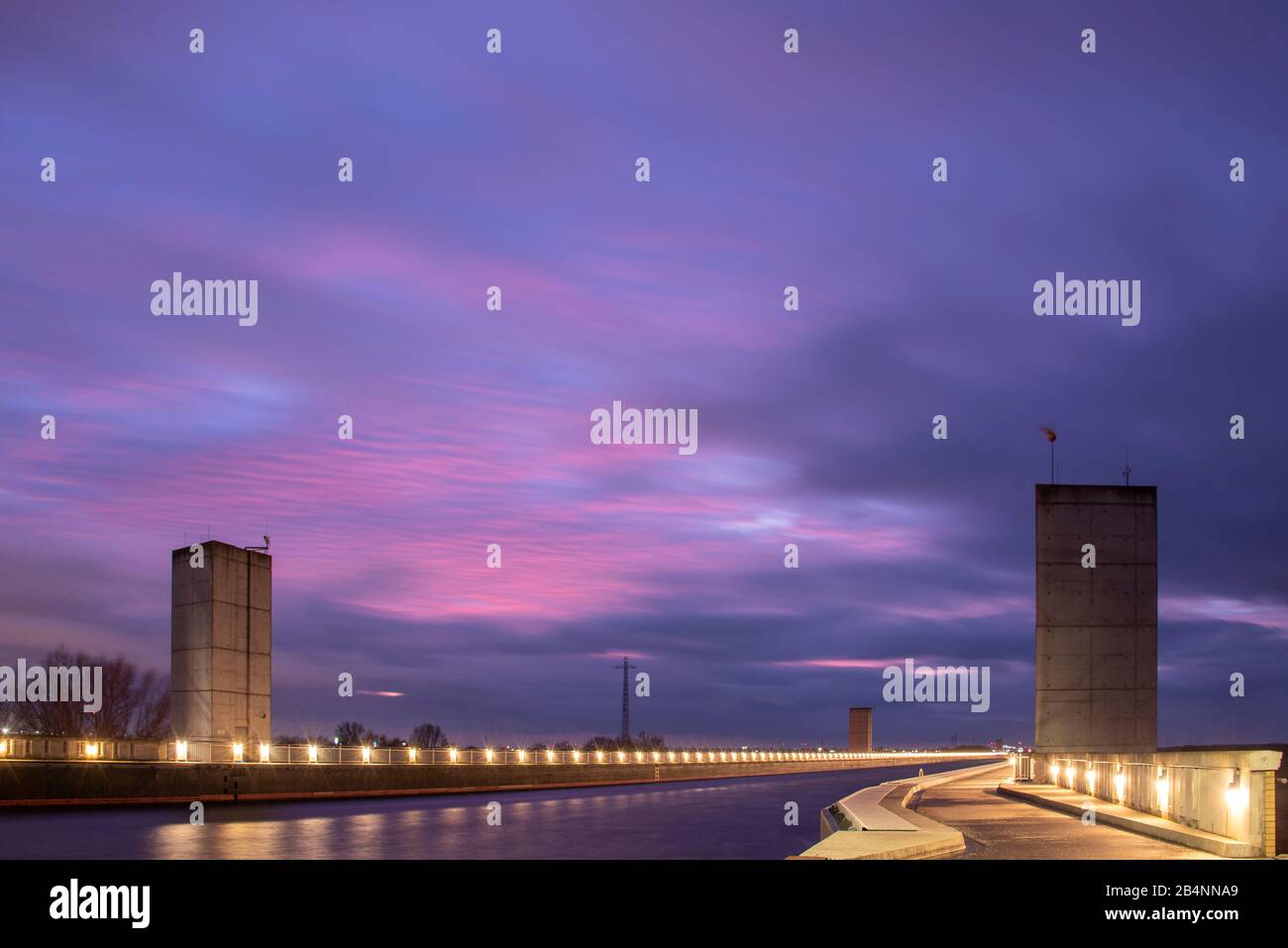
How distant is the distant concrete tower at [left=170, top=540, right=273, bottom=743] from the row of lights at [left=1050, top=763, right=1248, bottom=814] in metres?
43.3

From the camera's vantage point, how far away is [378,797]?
7638 centimetres

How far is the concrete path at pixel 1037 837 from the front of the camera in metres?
21.8

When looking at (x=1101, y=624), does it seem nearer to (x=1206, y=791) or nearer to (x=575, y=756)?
(x=1206, y=791)

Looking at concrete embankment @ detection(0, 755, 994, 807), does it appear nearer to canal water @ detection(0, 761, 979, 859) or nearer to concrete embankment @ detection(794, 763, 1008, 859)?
canal water @ detection(0, 761, 979, 859)

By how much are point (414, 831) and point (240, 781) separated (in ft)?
71.6

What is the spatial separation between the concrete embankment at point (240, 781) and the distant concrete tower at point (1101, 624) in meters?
39.3

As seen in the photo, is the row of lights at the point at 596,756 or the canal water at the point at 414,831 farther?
the row of lights at the point at 596,756

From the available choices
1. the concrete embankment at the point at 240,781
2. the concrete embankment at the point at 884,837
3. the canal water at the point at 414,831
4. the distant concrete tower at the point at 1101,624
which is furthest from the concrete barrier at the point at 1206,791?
the concrete embankment at the point at 240,781

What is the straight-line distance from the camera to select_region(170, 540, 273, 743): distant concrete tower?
2598 inches

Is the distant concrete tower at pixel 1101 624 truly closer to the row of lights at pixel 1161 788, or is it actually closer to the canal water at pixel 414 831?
the row of lights at pixel 1161 788

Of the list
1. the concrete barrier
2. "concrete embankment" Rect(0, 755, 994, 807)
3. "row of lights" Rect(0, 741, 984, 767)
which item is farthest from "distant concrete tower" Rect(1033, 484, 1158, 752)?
"concrete embankment" Rect(0, 755, 994, 807)

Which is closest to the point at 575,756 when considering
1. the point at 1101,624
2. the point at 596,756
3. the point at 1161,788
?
the point at 596,756
